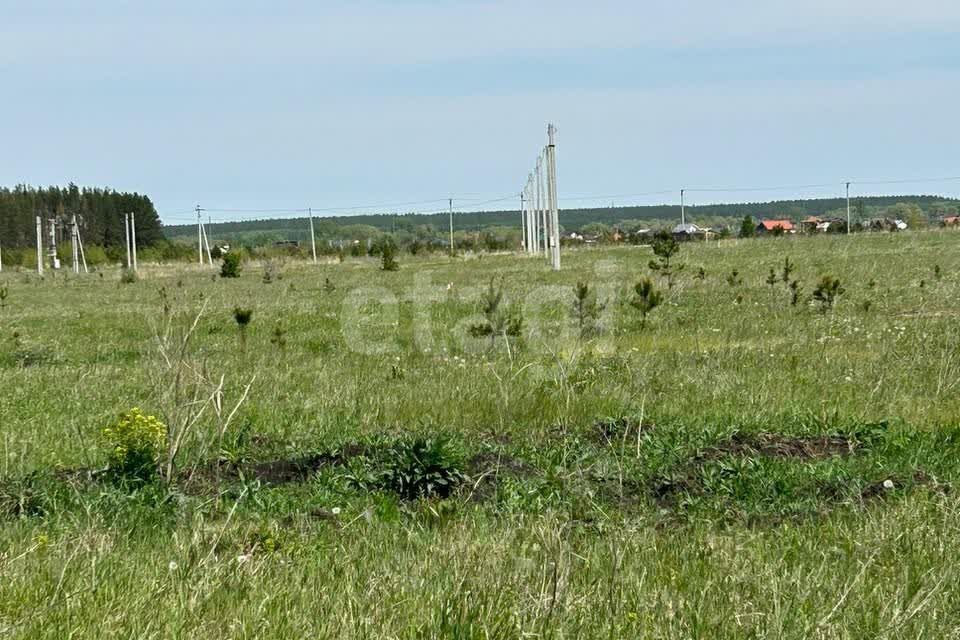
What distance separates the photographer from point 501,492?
528 centimetres

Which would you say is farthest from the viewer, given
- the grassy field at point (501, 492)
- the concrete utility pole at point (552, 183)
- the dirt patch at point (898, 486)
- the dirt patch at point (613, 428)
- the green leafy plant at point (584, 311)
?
the concrete utility pole at point (552, 183)

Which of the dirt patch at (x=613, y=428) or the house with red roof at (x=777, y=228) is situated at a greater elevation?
the house with red roof at (x=777, y=228)

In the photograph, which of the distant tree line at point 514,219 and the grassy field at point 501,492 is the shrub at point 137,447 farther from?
the distant tree line at point 514,219

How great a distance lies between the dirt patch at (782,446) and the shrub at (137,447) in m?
2.94

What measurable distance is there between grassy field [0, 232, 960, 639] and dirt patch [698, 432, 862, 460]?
0.02m

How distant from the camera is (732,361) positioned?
9.78 metres

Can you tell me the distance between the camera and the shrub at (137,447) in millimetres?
5637

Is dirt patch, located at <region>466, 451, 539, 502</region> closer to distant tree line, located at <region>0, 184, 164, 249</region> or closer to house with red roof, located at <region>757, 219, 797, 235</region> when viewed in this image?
house with red roof, located at <region>757, 219, 797, 235</region>

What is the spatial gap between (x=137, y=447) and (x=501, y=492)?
6.49 ft

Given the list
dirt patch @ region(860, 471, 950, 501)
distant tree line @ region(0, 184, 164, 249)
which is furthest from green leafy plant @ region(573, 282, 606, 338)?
distant tree line @ region(0, 184, 164, 249)

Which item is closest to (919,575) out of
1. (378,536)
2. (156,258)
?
(378,536)

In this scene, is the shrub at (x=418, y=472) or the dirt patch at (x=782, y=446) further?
the dirt patch at (x=782, y=446)

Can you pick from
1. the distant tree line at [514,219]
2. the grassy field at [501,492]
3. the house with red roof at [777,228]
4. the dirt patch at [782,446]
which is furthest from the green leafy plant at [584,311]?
the distant tree line at [514,219]

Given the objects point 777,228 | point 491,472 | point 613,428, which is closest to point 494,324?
point 613,428
